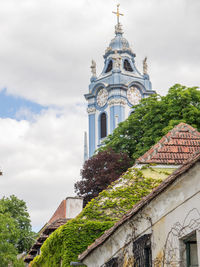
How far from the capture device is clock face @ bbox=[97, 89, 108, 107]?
87.5 metres

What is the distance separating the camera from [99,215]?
19938 mm

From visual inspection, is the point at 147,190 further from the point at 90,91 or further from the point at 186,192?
the point at 90,91

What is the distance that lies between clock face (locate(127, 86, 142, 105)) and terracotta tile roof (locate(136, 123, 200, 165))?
216 ft

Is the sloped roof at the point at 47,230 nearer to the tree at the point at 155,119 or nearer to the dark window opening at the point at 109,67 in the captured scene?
the tree at the point at 155,119

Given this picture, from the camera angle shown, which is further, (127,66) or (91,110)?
(127,66)

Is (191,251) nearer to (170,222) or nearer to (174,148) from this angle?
(170,222)

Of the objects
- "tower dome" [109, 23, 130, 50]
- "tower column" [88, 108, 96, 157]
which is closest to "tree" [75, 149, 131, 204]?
"tower column" [88, 108, 96, 157]

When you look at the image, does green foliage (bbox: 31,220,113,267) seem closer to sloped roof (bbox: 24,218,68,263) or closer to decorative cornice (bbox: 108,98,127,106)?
sloped roof (bbox: 24,218,68,263)

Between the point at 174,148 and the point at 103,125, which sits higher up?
the point at 103,125

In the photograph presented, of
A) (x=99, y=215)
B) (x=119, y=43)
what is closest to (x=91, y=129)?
(x=119, y=43)

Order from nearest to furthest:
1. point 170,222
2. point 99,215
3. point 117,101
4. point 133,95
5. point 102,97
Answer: point 170,222
point 99,215
point 117,101
point 133,95
point 102,97

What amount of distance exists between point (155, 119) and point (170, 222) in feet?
94.4

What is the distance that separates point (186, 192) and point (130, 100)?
76.0 meters

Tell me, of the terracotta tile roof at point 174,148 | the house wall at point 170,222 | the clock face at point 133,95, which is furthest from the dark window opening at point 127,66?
the house wall at point 170,222
